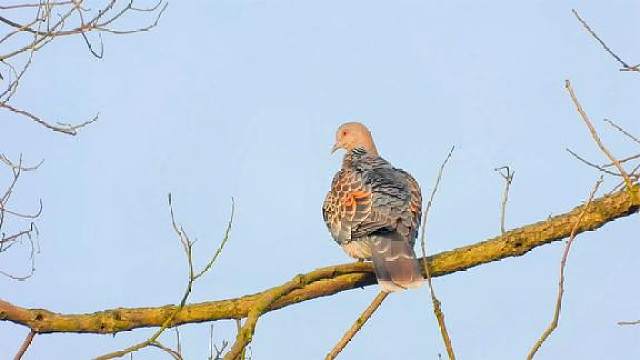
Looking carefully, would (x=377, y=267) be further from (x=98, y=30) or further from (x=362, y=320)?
(x=98, y=30)

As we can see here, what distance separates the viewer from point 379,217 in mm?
7059

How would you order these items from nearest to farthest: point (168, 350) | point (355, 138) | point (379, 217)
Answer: point (168, 350), point (379, 217), point (355, 138)

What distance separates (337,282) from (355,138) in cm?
332

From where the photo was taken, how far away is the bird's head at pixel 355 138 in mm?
9258

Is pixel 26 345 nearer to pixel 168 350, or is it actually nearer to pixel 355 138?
pixel 168 350

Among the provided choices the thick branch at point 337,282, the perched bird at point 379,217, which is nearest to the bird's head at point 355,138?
the perched bird at point 379,217

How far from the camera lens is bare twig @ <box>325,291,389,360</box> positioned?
5188mm

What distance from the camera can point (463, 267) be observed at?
616 centimetres

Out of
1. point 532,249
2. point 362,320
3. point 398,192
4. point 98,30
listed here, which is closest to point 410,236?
point 398,192

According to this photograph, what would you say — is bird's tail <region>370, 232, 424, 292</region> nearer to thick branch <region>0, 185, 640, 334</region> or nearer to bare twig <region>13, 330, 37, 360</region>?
thick branch <region>0, 185, 640, 334</region>

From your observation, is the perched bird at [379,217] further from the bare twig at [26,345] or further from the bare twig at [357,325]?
the bare twig at [26,345]

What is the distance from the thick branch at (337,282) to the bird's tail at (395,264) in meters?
0.11

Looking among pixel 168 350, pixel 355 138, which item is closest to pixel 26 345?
pixel 168 350

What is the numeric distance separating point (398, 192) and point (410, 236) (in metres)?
0.52
